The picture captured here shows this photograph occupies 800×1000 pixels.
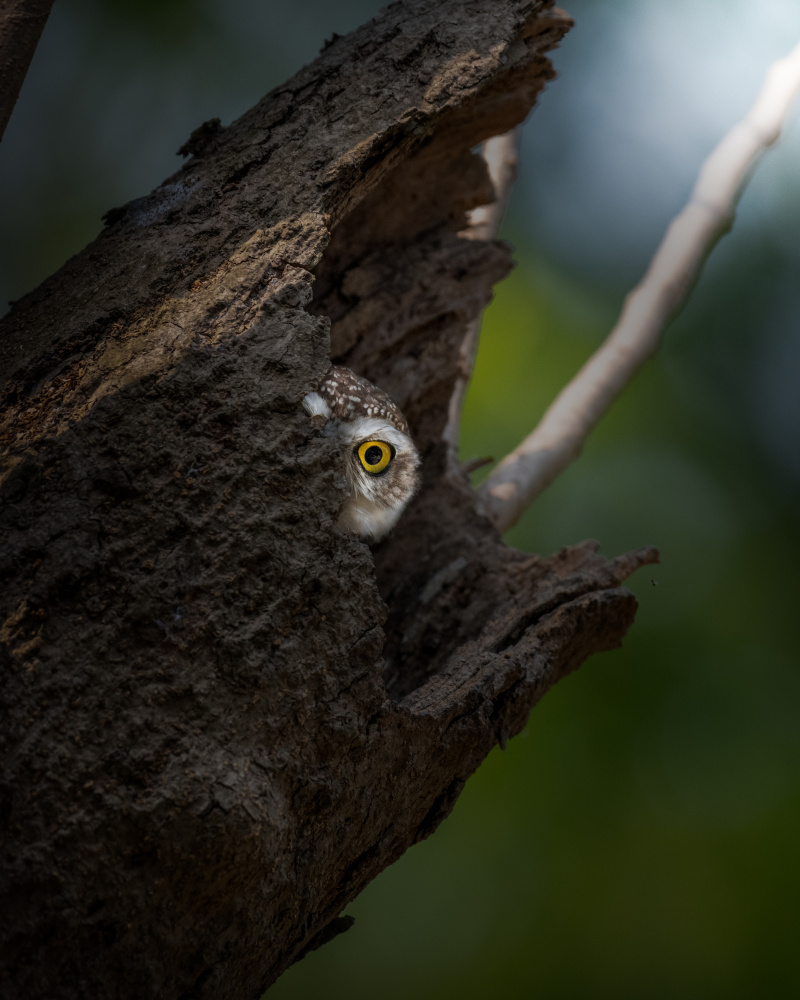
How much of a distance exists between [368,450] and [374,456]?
3 centimetres

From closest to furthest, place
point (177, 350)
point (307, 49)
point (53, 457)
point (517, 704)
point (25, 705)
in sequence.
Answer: point (25, 705) < point (53, 457) < point (177, 350) < point (517, 704) < point (307, 49)

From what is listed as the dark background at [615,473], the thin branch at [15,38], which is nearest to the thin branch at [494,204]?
the dark background at [615,473]

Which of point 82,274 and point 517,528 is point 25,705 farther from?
point 517,528

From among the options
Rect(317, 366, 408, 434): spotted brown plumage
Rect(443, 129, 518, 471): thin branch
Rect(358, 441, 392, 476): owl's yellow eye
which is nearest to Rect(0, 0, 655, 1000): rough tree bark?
Rect(317, 366, 408, 434): spotted brown plumage

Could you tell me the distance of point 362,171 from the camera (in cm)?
159

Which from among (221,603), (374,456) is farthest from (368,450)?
A: (221,603)

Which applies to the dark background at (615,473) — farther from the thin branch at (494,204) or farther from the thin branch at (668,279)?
the thin branch at (494,204)

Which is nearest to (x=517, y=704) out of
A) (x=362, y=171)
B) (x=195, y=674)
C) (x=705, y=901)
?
(x=195, y=674)

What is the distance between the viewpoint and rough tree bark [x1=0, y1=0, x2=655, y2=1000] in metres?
1.06

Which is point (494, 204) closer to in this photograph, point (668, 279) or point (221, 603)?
point (668, 279)

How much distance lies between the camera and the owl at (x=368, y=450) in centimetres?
167

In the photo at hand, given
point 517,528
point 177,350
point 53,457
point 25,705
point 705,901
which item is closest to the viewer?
point 25,705

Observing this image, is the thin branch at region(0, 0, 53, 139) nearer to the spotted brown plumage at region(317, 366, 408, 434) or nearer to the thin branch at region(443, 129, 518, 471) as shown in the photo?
the spotted brown plumage at region(317, 366, 408, 434)

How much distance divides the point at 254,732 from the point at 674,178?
3406mm
